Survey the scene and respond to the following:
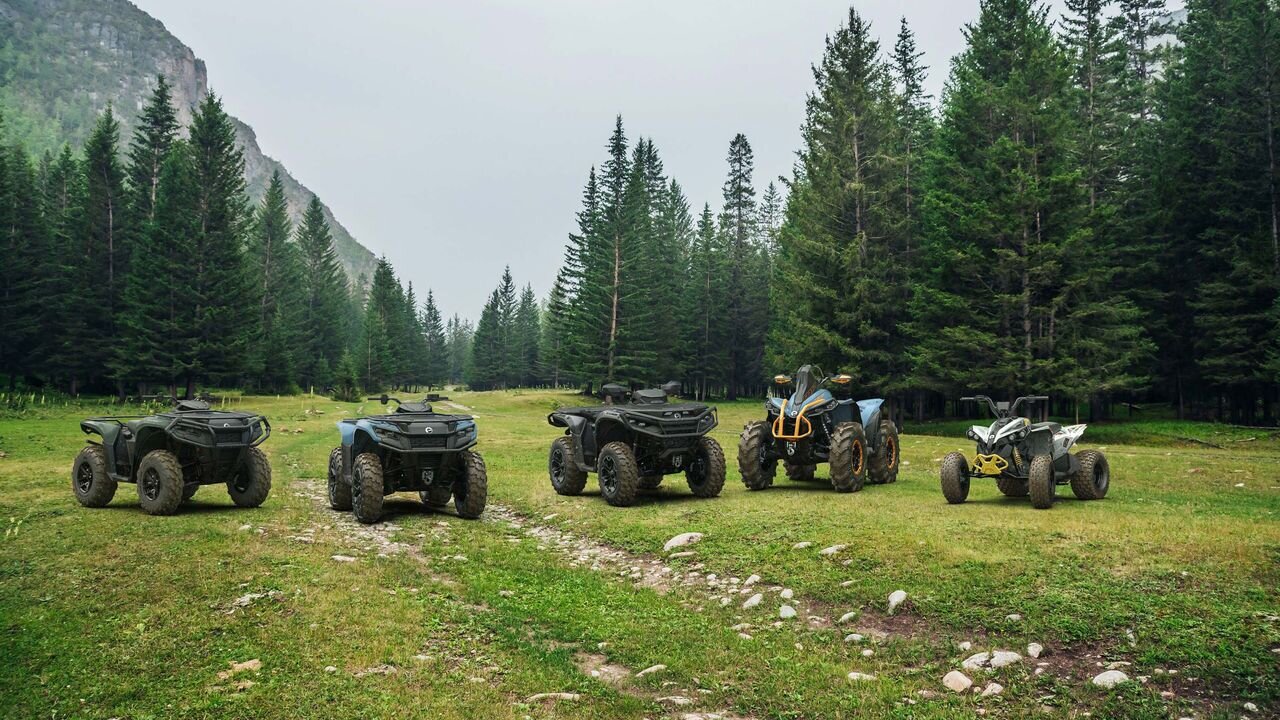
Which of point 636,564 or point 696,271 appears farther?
point 696,271

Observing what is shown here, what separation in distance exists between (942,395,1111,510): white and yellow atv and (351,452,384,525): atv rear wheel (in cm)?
858

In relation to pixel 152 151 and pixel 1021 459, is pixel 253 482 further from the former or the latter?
pixel 152 151

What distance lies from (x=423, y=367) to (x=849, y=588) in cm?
10739

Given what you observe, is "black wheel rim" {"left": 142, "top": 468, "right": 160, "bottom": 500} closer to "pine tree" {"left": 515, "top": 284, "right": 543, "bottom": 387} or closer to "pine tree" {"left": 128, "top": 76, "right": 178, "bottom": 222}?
"pine tree" {"left": 128, "top": 76, "right": 178, "bottom": 222}

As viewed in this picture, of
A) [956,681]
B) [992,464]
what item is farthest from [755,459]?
[956,681]

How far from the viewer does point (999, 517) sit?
30.1 ft

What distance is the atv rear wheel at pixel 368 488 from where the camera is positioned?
1022 centimetres

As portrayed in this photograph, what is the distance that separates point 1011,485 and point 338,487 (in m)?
10.9

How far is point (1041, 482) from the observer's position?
Result: 32.8 ft

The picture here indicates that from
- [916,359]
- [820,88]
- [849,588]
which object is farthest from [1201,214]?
[849,588]

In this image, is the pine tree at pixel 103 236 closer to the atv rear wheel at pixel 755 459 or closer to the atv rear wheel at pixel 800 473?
the atv rear wheel at pixel 755 459

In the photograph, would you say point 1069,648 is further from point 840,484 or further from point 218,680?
point 840,484

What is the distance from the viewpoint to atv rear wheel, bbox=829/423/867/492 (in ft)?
40.3

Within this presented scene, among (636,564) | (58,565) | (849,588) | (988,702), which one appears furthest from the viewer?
(636,564)
